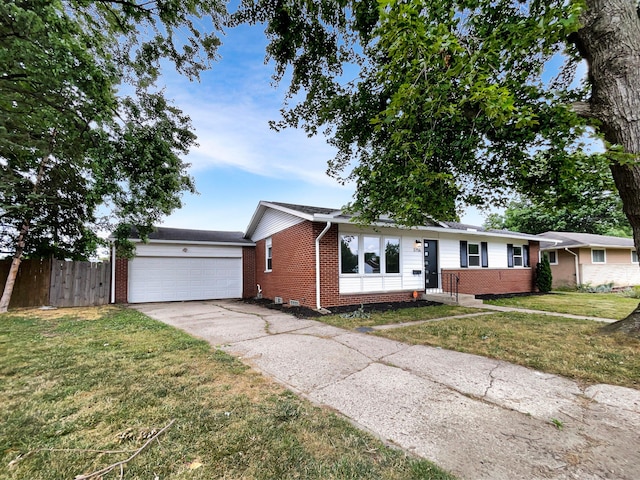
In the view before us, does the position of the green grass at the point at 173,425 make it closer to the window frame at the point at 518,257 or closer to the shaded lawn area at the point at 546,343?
the shaded lawn area at the point at 546,343

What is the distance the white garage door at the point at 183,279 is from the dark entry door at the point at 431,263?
8.72 m

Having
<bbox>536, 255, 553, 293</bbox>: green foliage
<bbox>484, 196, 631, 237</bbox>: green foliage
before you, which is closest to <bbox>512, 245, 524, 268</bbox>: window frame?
<bbox>536, 255, 553, 293</bbox>: green foliage

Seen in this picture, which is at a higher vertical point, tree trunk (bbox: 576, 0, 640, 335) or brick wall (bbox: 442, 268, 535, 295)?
tree trunk (bbox: 576, 0, 640, 335)

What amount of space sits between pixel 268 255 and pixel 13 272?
869 cm

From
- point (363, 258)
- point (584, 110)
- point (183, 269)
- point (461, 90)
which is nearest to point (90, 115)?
point (183, 269)

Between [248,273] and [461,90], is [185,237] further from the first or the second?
[461,90]

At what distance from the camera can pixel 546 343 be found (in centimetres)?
526

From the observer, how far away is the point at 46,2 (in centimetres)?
519

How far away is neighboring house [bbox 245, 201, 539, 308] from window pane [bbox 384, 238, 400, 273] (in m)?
0.04

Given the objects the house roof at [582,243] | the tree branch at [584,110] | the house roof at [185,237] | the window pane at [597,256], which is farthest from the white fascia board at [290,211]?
the window pane at [597,256]

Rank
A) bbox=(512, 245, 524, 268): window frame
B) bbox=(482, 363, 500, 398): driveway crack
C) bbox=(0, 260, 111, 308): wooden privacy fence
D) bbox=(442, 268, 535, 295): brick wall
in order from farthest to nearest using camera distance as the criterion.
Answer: bbox=(512, 245, 524, 268): window frame → bbox=(442, 268, 535, 295): brick wall → bbox=(0, 260, 111, 308): wooden privacy fence → bbox=(482, 363, 500, 398): driveway crack

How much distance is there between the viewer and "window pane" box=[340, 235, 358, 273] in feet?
32.1

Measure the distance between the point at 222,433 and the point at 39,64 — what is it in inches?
293

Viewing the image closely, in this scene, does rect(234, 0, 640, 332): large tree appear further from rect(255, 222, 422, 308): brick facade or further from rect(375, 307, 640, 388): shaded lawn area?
rect(255, 222, 422, 308): brick facade
